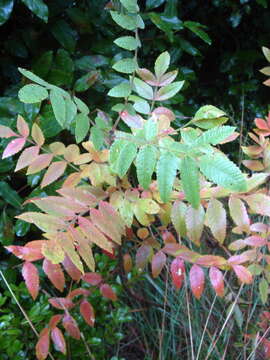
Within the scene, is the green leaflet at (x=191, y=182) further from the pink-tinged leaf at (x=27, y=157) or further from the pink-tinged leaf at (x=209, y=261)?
the pink-tinged leaf at (x=27, y=157)

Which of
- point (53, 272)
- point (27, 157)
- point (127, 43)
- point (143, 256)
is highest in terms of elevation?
point (127, 43)

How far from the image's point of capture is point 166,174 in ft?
2.27

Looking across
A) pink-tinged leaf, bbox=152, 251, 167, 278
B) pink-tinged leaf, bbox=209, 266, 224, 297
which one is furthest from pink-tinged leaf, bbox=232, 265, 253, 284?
pink-tinged leaf, bbox=152, 251, 167, 278

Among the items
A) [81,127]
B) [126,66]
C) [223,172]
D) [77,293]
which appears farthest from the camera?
[77,293]

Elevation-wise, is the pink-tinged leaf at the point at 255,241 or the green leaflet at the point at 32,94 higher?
the green leaflet at the point at 32,94

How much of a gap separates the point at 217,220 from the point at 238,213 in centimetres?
5

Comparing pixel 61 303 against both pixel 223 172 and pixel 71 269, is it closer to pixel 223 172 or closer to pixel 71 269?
pixel 71 269

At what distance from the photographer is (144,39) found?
171cm

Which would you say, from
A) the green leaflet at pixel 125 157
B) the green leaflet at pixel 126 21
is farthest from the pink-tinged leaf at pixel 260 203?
the green leaflet at pixel 126 21

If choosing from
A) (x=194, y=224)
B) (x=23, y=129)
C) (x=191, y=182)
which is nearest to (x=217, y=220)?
(x=194, y=224)

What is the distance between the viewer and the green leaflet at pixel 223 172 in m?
0.63

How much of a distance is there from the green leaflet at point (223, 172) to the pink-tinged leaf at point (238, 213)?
8.5 inches

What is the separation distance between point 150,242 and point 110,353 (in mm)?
673

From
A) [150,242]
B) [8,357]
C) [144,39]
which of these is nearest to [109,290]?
[150,242]
